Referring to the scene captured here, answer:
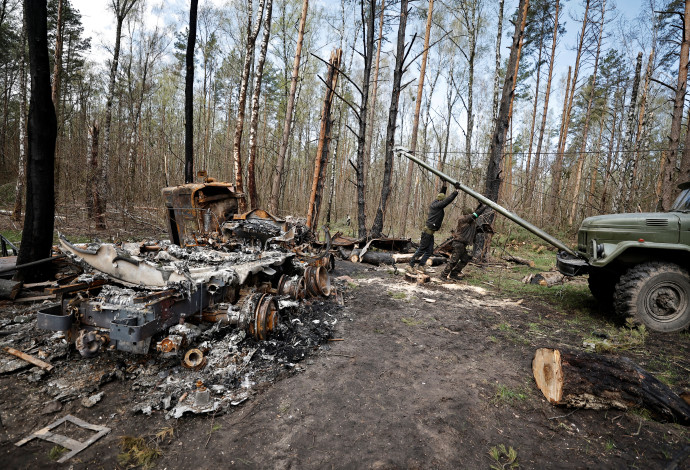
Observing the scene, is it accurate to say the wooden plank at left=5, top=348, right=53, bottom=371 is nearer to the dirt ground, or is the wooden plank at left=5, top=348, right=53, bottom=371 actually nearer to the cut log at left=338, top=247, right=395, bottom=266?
the dirt ground

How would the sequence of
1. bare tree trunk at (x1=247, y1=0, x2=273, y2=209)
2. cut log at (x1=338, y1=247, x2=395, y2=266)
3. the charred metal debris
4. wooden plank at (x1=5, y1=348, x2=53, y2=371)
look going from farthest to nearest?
1. bare tree trunk at (x1=247, y1=0, x2=273, y2=209)
2. cut log at (x1=338, y1=247, x2=395, y2=266)
3. wooden plank at (x1=5, y1=348, x2=53, y2=371)
4. the charred metal debris

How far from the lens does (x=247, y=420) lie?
2.60m

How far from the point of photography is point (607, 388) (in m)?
2.74

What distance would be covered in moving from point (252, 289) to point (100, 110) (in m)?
26.8

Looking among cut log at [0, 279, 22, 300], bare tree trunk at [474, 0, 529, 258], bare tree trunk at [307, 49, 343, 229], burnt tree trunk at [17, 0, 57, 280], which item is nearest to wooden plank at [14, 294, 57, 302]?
cut log at [0, 279, 22, 300]

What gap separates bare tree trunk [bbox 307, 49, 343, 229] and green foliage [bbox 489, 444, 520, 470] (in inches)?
346

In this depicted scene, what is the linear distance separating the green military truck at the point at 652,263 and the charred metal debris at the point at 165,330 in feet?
14.9

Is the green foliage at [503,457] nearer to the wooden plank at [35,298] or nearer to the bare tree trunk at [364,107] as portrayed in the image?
the wooden plank at [35,298]

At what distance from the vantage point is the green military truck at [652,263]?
4.47 metres

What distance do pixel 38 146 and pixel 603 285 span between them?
1031 cm

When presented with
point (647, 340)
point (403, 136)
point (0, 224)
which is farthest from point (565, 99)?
point (0, 224)

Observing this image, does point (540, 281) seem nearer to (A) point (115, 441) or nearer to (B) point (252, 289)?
(B) point (252, 289)

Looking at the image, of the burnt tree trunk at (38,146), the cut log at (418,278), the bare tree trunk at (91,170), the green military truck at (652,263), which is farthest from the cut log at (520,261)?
the bare tree trunk at (91,170)

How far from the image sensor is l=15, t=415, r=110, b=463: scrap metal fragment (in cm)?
221
